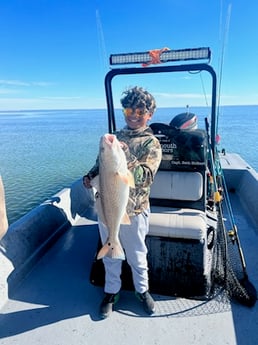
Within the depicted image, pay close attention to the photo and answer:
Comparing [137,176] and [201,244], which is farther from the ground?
[137,176]

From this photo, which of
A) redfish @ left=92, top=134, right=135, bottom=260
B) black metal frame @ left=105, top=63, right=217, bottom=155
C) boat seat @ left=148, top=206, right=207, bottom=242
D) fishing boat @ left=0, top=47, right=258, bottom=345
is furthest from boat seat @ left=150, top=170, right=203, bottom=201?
redfish @ left=92, top=134, right=135, bottom=260

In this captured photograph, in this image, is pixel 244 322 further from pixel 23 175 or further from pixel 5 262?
pixel 23 175

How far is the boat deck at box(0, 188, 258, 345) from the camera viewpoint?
188 centimetres

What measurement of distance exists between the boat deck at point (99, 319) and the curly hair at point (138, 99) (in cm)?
157

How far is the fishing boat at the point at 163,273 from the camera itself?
6.37 feet

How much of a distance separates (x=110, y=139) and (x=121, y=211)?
463 millimetres

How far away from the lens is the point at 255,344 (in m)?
1.80

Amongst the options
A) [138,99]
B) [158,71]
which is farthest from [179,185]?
[158,71]

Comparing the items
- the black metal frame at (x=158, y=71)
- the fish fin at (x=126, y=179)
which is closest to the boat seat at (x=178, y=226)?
the fish fin at (x=126, y=179)

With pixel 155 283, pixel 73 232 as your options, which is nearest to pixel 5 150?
pixel 73 232

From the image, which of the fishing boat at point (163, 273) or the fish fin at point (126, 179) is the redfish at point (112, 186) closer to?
the fish fin at point (126, 179)

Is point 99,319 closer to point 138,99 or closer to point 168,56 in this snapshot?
point 138,99

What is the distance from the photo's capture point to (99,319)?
2.04m

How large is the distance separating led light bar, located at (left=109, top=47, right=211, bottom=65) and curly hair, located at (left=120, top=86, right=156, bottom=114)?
0.72 meters
